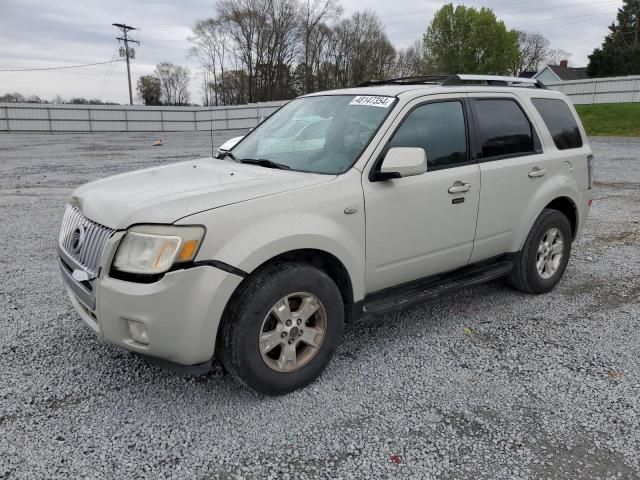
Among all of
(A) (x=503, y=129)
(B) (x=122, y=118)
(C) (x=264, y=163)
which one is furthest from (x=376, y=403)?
(B) (x=122, y=118)

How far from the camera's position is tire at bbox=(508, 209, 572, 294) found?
4645 mm

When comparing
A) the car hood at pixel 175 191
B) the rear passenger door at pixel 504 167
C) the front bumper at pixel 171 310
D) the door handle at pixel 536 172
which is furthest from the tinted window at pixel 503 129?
the front bumper at pixel 171 310

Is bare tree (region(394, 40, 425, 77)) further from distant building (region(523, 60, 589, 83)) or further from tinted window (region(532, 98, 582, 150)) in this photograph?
tinted window (region(532, 98, 582, 150))

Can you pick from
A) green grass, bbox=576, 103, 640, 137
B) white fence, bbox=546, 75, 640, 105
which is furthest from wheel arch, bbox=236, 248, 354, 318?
white fence, bbox=546, 75, 640, 105

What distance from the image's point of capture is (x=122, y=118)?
1267 inches

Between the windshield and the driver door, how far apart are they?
207mm

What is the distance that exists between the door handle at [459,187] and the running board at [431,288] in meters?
0.68

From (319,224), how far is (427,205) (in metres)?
0.96

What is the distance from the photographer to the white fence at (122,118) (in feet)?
98.7

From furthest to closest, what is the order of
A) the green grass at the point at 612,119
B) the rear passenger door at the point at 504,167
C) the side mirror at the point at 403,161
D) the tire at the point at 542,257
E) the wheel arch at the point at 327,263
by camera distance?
the green grass at the point at 612,119, the tire at the point at 542,257, the rear passenger door at the point at 504,167, the side mirror at the point at 403,161, the wheel arch at the point at 327,263

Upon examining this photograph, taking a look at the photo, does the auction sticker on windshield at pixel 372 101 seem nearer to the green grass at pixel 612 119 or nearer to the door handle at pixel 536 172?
the door handle at pixel 536 172

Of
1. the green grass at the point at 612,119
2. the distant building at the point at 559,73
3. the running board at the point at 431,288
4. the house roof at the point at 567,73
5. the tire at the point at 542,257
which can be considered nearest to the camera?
the running board at the point at 431,288

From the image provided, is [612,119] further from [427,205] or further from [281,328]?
[281,328]

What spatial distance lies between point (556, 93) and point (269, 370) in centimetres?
397
